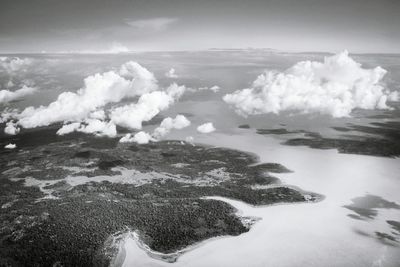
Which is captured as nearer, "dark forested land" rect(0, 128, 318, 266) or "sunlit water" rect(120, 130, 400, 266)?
"sunlit water" rect(120, 130, 400, 266)

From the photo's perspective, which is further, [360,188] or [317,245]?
[360,188]

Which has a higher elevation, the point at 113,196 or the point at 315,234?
the point at 113,196

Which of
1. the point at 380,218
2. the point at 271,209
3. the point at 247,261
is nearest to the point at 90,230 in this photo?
the point at 247,261

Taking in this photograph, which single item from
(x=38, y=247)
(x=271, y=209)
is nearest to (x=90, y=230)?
(x=38, y=247)

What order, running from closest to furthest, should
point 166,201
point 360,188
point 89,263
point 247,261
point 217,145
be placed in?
point 89,263, point 247,261, point 166,201, point 360,188, point 217,145

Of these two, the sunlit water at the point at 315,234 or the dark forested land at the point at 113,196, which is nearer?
the sunlit water at the point at 315,234

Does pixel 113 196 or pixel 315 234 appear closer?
pixel 315 234

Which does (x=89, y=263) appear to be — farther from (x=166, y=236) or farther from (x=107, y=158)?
(x=107, y=158)

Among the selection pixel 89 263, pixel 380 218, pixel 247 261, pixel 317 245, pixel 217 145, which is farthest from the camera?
→ pixel 217 145

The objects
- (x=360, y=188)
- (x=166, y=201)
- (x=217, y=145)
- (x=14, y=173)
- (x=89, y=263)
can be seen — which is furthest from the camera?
(x=217, y=145)

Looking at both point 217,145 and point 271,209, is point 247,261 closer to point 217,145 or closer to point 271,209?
point 271,209
